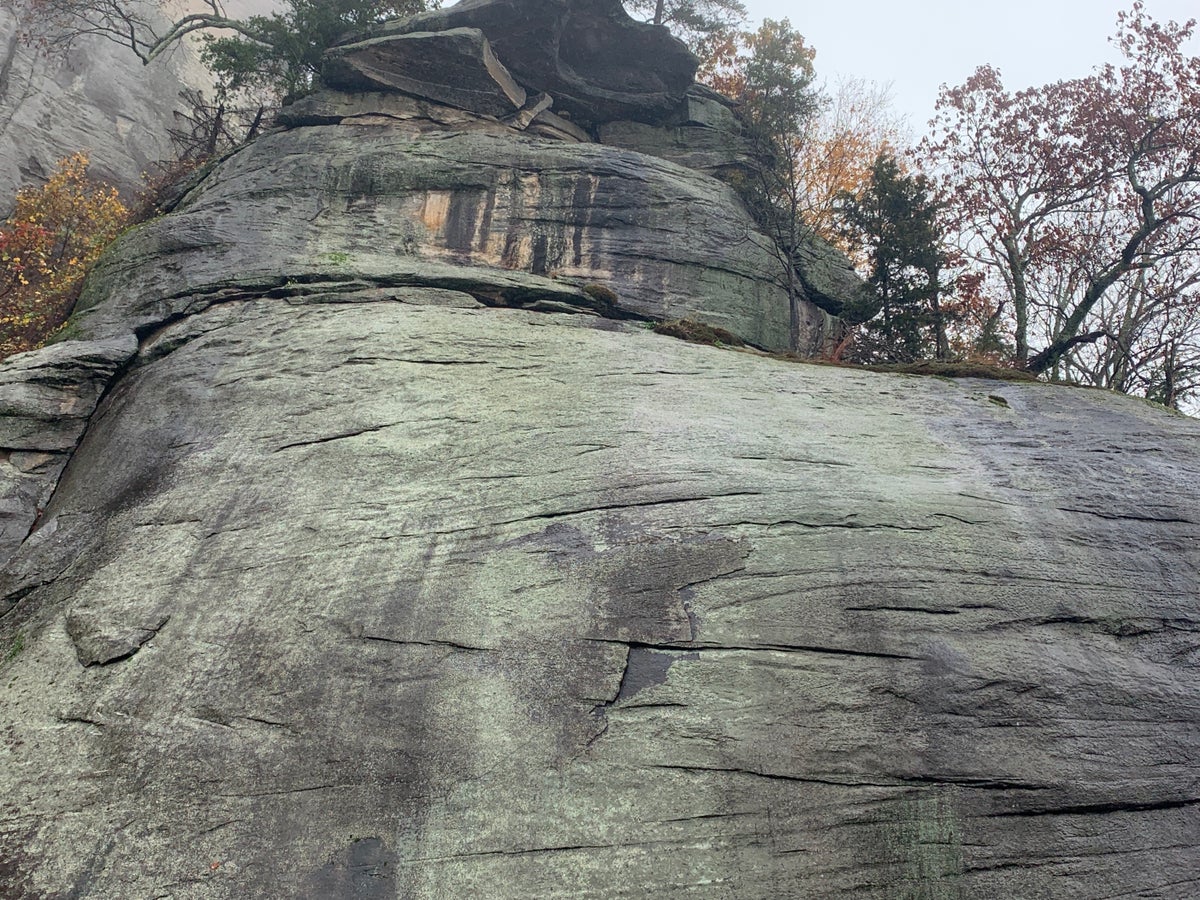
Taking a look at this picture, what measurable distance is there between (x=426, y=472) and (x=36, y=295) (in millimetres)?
14024

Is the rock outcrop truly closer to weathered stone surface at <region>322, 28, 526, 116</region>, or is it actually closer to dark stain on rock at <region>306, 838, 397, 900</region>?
dark stain on rock at <region>306, 838, 397, 900</region>

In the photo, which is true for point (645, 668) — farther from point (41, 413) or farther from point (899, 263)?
point (899, 263)

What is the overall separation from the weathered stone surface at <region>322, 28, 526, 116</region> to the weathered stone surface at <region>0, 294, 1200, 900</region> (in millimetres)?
10849

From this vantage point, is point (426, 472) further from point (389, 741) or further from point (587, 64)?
point (587, 64)

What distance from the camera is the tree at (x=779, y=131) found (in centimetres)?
1828

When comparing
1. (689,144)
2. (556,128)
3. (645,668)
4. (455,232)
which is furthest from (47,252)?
(645,668)

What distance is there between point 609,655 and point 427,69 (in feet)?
52.0

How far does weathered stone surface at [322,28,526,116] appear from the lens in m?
18.5

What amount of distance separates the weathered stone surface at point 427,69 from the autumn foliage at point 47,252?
20.4 feet

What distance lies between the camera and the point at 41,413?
1132 centimetres

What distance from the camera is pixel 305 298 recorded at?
13398 millimetres

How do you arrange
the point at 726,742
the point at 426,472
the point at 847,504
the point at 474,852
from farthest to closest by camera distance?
the point at 426,472 < the point at 847,504 < the point at 726,742 < the point at 474,852

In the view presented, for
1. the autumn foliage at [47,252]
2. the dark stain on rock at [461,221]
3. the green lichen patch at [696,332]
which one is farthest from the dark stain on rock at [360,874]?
the autumn foliage at [47,252]

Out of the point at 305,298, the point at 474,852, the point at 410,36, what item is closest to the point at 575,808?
the point at 474,852
